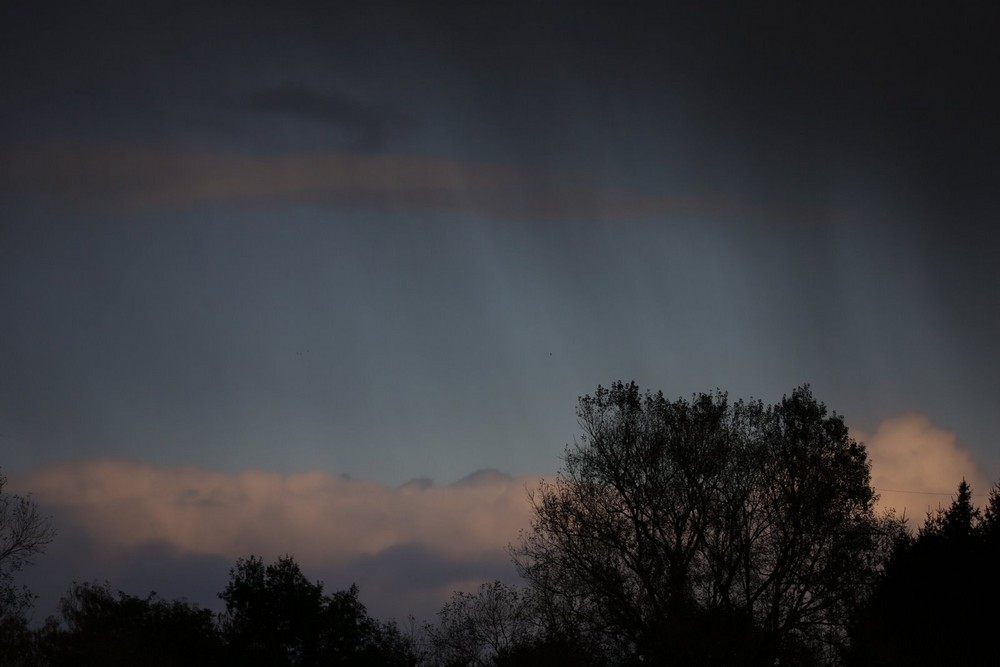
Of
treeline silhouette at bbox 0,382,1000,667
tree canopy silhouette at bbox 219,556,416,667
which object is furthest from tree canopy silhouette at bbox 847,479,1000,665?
tree canopy silhouette at bbox 219,556,416,667

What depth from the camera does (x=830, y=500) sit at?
44688mm

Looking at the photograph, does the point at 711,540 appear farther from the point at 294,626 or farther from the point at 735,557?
the point at 294,626

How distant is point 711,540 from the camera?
143 ft

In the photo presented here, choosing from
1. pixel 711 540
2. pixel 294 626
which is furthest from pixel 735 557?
pixel 294 626

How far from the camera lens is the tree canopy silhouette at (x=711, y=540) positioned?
42438 mm

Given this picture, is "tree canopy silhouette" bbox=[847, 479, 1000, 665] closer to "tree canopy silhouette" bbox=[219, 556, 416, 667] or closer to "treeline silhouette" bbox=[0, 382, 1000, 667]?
"treeline silhouette" bbox=[0, 382, 1000, 667]

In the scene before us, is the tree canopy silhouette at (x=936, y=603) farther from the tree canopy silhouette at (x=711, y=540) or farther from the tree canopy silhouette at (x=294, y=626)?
the tree canopy silhouette at (x=294, y=626)

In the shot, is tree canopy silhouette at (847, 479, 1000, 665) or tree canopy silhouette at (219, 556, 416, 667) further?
tree canopy silhouette at (219, 556, 416, 667)

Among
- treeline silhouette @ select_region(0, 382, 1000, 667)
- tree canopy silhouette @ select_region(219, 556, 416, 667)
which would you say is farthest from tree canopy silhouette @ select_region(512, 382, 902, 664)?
tree canopy silhouette @ select_region(219, 556, 416, 667)

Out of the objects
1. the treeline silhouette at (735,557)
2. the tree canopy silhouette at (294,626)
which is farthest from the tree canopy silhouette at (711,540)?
the tree canopy silhouette at (294,626)

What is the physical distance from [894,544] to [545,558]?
15.3 metres

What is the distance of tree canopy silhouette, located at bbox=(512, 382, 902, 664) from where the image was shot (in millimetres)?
42438

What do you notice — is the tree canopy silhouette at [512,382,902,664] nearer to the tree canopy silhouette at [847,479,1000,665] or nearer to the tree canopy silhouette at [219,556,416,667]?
the tree canopy silhouette at [847,479,1000,665]

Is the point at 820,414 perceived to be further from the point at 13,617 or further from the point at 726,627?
the point at 13,617
